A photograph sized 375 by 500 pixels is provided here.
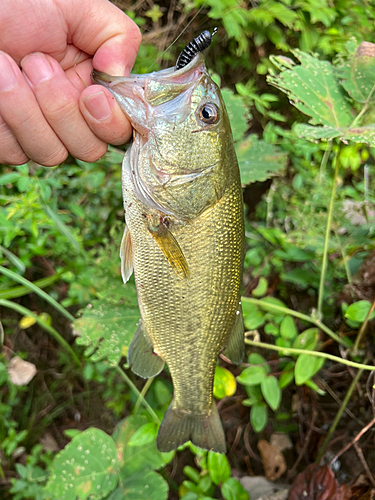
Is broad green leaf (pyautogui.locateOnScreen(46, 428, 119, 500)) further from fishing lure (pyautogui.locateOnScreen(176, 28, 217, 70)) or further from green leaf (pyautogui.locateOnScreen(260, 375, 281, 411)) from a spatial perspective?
fishing lure (pyautogui.locateOnScreen(176, 28, 217, 70))

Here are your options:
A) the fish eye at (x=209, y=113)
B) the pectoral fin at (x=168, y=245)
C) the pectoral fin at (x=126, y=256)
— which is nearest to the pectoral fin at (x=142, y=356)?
the pectoral fin at (x=126, y=256)

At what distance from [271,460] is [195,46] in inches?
107

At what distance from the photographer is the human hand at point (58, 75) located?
3.70ft

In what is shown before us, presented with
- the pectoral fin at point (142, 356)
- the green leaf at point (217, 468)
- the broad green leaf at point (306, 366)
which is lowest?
the green leaf at point (217, 468)

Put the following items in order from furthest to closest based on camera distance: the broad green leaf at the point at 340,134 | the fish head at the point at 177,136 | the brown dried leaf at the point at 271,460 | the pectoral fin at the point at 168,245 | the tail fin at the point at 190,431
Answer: the brown dried leaf at the point at 271,460 → the tail fin at the point at 190,431 → the broad green leaf at the point at 340,134 → the pectoral fin at the point at 168,245 → the fish head at the point at 177,136

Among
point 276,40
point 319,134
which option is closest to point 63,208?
point 319,134

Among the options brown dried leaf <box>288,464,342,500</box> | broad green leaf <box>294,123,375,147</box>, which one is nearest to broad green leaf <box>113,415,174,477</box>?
brown dried leaf <box>288,464,342,500</box>

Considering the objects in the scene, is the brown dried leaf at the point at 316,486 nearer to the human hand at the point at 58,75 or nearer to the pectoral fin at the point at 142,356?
the pectoral fin at the point at 142,356

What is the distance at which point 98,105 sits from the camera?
1122 mm

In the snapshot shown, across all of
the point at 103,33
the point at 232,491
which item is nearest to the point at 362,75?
the point at 103,33

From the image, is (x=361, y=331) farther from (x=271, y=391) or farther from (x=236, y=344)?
(x=236, y=344)

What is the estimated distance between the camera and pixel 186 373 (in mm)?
1614

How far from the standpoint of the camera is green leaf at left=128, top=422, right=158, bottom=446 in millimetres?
1828

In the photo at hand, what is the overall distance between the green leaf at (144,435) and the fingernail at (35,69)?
5.69 feet
